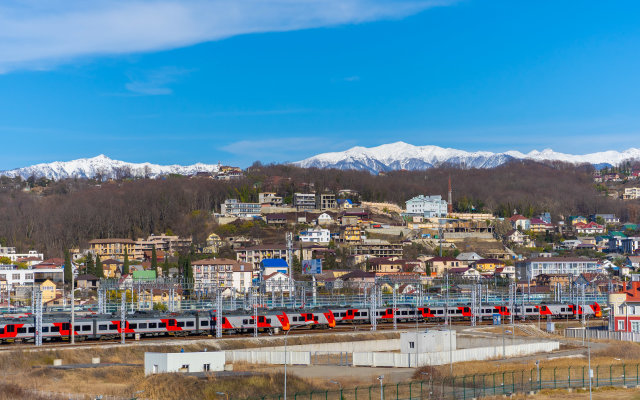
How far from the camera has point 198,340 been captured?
176 feet

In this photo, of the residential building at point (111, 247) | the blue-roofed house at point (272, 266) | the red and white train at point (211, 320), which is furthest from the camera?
the residential building at point (111, 247)

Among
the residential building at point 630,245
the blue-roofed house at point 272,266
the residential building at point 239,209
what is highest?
the residential building at point 239,209

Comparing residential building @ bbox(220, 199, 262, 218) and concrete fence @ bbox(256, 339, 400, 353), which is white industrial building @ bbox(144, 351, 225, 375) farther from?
residential building @ bbox(220, 199, 262, 218)

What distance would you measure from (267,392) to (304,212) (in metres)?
126

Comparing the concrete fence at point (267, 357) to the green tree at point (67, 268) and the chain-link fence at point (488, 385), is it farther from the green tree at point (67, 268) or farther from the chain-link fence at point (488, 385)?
the green tree at point (67, 268)

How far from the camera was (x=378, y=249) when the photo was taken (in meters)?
139

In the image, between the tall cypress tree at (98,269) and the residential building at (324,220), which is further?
the residential building at (324,220)

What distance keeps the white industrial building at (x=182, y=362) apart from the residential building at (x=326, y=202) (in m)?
128

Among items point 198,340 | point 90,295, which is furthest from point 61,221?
point 198,340

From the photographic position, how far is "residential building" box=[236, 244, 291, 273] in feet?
424

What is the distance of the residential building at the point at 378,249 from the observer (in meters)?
138

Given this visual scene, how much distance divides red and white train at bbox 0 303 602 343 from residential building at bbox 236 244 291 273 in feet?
179

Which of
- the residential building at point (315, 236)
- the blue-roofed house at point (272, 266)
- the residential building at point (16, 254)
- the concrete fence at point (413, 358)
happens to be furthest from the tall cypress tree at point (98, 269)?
the concrete fence at point (413, 358)

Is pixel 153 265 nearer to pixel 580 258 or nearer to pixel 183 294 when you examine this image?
pixel 183 294
